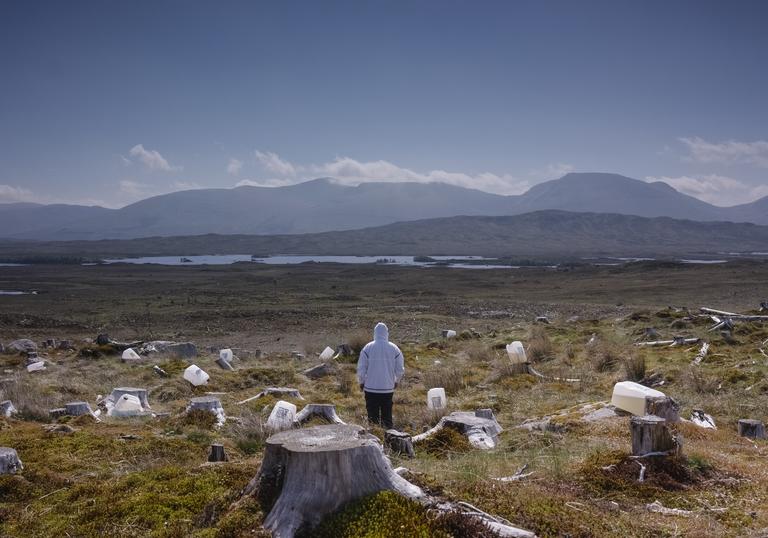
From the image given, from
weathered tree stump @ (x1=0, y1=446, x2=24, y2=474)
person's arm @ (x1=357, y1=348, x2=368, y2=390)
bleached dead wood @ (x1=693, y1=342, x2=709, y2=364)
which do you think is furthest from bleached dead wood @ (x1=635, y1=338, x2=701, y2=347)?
weathered tree stump @ (x1=0, y1=446, x2=24, y2=474)

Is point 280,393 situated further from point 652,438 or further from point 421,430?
point 652,438

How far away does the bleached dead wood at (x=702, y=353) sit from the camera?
1384 cm

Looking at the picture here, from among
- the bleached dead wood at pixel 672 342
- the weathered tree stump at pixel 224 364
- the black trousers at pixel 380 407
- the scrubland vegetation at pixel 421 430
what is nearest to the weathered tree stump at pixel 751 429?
the scrubland vegetation at pixel 421 430

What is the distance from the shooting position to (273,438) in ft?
13.5

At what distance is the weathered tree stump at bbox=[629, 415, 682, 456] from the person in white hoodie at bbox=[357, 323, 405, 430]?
3763 millimetres

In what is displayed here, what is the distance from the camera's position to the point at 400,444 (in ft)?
21.0

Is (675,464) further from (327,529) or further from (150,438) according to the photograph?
(150,438)

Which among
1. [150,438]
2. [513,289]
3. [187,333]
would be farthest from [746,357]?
[513,289]

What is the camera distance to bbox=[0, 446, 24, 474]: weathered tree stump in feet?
17.7

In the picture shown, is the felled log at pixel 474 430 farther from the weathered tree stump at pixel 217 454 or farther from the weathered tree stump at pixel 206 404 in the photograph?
the weathered tree stump at pixel 206 404

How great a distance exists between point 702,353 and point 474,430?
30.8ft

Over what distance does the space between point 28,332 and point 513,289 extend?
36810 millimetres

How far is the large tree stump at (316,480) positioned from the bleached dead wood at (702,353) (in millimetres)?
12078

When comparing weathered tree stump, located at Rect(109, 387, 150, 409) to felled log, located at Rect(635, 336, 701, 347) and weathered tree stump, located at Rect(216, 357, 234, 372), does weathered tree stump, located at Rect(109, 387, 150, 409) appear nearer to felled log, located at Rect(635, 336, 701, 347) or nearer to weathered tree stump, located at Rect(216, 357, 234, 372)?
weathered tree stump, located at Rect(216, 357, 234, 372)
